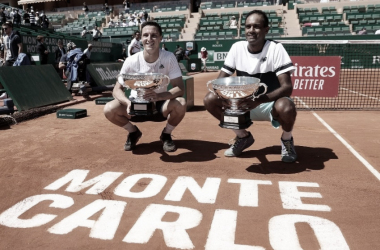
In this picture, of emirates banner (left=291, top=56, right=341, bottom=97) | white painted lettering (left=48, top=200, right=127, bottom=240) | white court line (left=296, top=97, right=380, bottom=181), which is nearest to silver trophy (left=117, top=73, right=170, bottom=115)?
white painted lettering (left=48, top=200, right=127, bottom=240)

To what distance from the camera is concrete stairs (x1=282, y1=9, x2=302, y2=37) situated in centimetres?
2775

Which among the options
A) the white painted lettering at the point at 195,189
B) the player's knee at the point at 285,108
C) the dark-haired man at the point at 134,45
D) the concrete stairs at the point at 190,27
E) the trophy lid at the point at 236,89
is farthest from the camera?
the concrete stairs at the point at 190,27

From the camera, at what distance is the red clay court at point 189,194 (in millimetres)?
2496

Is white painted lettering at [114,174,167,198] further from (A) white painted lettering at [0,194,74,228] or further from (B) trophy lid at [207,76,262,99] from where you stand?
Answer: (B) trophy lid at [207,76,262,99]

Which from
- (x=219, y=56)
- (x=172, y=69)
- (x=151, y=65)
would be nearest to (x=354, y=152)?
(x=172, y=69)

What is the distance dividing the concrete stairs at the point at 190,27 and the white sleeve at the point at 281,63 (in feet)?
88.7

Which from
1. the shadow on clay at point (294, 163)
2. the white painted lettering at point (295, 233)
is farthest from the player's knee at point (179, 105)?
the white painted lettering at point (295, 233)

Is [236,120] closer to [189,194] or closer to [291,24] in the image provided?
[189,194]

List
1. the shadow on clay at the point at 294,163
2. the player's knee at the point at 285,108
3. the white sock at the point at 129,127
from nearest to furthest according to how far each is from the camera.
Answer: the player's knee at the point at 285,108 → the shadow on clay at the point at 294,163 → the white sock at the point at 129,127

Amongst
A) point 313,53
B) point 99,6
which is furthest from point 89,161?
point 99,6

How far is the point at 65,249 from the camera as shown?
2359mm

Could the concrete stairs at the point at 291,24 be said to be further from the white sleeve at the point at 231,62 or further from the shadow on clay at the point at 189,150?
the white sleeve at the point at 231,62

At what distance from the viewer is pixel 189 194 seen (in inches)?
128

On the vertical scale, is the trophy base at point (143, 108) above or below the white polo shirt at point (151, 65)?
below
